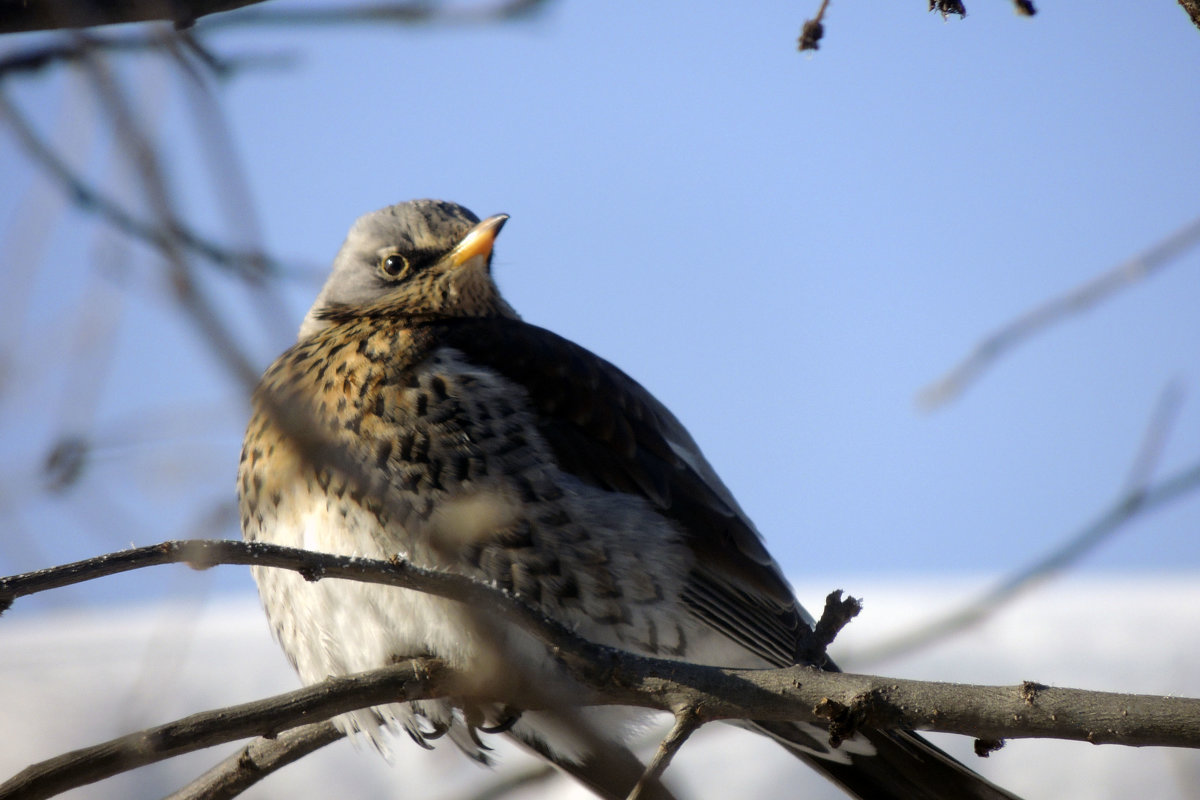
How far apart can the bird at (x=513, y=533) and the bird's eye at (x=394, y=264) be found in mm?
308

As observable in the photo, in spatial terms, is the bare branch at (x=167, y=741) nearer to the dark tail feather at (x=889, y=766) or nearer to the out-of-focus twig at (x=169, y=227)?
the out-of-focus twig at (x=169, y=227)

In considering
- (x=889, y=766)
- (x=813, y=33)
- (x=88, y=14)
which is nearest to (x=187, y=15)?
(x=88, y=14)

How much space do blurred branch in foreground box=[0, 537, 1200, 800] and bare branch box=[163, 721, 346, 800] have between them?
543 mm

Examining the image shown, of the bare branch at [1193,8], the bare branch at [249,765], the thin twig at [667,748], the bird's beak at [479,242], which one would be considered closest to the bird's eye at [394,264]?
the bird's beak at [479,242]

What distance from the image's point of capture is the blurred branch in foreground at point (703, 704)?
76.7 inches

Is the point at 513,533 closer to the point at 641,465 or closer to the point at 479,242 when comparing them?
the point at 641,465

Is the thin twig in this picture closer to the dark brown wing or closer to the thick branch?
the thick branch

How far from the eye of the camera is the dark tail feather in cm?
281

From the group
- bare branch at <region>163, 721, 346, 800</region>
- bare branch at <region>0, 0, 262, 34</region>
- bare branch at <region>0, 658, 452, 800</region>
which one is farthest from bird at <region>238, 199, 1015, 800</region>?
bare branch at <region>0, 0, 262, 34</region>

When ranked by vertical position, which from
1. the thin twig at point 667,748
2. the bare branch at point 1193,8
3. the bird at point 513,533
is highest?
the bare branch at point 1193,8

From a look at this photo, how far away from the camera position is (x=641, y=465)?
332 centimetres

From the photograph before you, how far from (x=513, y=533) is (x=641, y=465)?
592mm

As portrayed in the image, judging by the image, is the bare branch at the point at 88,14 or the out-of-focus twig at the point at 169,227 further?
the bare branch at the point at 88,14

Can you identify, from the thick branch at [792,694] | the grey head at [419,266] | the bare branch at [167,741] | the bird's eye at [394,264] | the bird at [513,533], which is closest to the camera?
the thick branch at [792,694]
